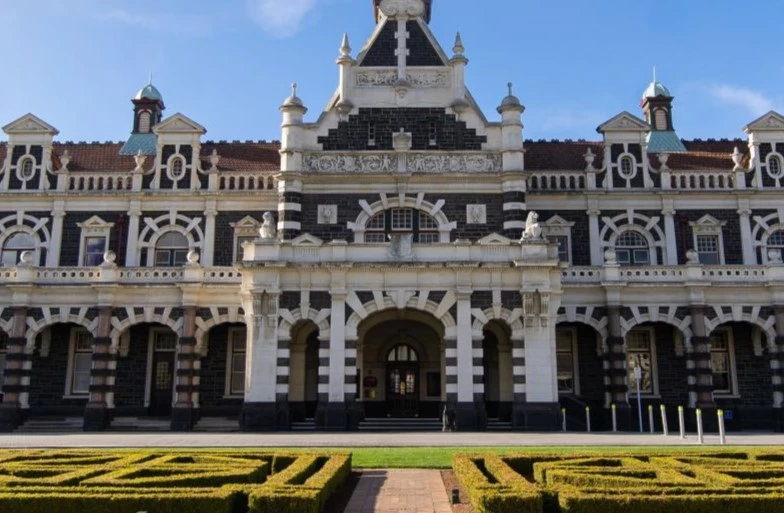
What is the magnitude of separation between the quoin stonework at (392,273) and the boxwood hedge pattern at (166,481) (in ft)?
45.8

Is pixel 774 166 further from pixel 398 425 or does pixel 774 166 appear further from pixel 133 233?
pixel 133 233

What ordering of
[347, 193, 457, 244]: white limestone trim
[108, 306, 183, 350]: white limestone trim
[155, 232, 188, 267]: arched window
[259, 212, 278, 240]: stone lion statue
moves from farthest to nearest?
[155, 232, 188, 267]: arched window < [347, 193, 457, 244]: white limestone trim < [108, 306, 183, 350]: white limestone trim < [259, 212, 278, 240]: stone lion statue

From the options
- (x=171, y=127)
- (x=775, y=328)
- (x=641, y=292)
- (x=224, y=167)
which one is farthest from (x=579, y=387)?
(x=171, y=127)

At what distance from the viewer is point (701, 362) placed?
3388 centimetres

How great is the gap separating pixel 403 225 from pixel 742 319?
1662 cm

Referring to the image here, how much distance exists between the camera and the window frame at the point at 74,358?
120ft

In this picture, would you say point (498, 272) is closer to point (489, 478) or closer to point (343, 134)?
point (343, 134)

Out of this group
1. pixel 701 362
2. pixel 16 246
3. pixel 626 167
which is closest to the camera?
pixel 701 362

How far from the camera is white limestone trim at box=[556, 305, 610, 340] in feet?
115

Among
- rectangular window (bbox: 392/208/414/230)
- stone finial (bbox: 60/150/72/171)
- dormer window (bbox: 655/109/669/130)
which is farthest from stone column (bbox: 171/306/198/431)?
dormer window (bbox: 655/109/669/130)

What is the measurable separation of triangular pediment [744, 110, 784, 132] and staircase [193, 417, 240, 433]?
3092cm

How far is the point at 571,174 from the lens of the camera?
39281 millimetres

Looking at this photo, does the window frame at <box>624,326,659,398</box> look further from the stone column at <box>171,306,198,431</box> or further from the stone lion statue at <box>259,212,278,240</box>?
the stone column at <box>171,306,198,431</box>

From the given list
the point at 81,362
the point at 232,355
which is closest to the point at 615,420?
the point at 232,355
